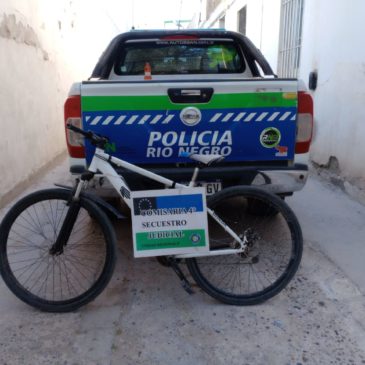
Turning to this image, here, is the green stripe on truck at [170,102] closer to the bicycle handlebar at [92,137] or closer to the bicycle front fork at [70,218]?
the bicycle handlebar at [92,137]

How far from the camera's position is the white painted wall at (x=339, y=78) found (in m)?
4.79

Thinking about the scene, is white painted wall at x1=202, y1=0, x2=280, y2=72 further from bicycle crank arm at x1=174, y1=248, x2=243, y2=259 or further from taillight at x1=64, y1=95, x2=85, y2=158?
bicycle crank arm at x1=174, y1=248, x2=243, y2=259

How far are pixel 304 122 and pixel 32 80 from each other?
3.98 metres

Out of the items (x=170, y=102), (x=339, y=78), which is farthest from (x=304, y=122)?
(x=339, y=78)

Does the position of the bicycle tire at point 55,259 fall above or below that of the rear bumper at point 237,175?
below

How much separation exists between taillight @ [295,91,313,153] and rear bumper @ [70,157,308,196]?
0.14 meters

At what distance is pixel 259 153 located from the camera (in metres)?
3.04

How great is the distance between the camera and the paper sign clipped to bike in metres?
2.58

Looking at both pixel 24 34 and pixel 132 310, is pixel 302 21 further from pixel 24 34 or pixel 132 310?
pixel 132 310

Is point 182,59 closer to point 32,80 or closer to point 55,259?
point 32,80

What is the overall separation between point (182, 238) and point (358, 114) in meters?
3.22

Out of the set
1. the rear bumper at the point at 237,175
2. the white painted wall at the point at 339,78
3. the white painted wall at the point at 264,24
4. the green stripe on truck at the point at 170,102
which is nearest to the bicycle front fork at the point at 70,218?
the rear bumper at the point at 237,175

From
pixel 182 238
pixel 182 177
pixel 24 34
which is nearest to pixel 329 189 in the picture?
pixel 182 177

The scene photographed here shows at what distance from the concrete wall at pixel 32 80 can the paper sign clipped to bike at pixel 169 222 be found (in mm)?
2424
